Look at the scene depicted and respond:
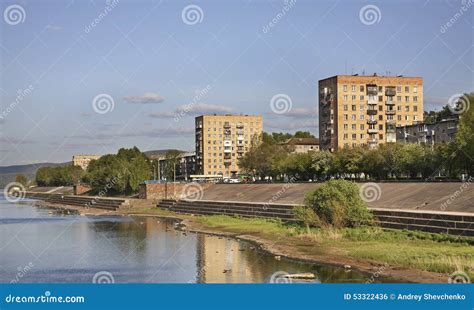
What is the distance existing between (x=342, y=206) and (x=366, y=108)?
79831mm

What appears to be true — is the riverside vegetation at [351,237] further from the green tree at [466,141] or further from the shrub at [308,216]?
the green tree at [466,141]

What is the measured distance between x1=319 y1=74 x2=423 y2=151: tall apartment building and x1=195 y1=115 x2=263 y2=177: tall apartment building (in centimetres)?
5522

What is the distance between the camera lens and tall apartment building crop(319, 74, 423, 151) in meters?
116

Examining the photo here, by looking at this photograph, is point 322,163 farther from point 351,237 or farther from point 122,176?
point 351,237

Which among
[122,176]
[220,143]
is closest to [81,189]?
[122,176]

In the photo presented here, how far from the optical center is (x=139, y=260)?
1320 inches

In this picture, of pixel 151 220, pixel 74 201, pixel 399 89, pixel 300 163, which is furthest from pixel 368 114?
pixel 151 220

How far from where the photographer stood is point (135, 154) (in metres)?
154

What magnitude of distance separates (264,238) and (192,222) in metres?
17.1

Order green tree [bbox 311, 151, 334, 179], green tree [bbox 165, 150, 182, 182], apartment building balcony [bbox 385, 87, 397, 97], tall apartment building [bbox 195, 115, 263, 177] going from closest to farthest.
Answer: green tree [bbox 311, 151, 334, 179]
apartment building balcony [bbox 385, 87, 397, 97]
green tree [bbox 165, 150, 182, 182]
tall apartment building [bbox 195, 115, 263, 177]

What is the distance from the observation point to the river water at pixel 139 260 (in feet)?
89.9

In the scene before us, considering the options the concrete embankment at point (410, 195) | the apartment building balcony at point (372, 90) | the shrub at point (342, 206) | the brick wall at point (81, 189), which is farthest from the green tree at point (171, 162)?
the shrub at point (342, 206)

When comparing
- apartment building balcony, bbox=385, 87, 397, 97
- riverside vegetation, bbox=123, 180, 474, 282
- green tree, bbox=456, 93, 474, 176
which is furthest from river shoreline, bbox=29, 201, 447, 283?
apartment building balcony, bbox=385, 87, 397, 97

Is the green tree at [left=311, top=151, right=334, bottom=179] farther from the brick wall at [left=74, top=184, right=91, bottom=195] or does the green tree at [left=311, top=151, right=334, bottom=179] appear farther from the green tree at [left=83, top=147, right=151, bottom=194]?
the brick wall at [left=74, top=184, right=91, bottom=195]
